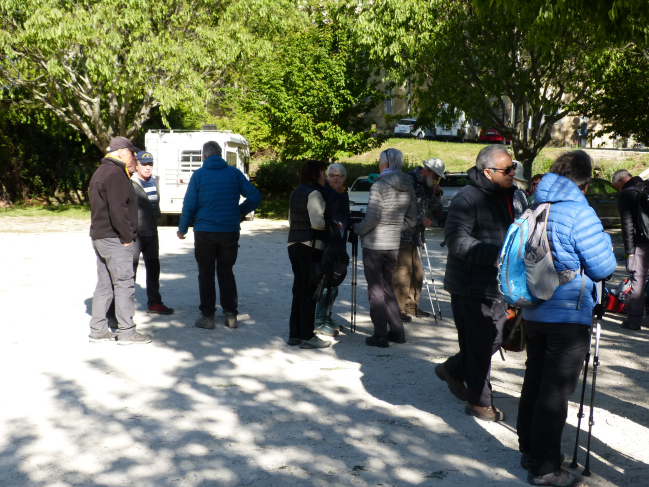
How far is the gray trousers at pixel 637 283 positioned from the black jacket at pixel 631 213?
87 millimetres

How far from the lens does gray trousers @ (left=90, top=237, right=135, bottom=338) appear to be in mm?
6578

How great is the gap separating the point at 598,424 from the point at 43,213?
76.0ft

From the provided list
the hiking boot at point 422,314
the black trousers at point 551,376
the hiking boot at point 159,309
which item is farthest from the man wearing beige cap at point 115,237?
the black trousers at point 551,376

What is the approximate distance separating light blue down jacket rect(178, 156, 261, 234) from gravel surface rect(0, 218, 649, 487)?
1174mm

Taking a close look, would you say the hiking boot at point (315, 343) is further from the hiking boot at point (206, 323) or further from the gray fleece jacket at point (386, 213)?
the hiking boot at point (206, 323)

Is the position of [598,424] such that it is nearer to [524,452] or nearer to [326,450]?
[524,452]

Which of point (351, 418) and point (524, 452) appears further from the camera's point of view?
point (351, 418)

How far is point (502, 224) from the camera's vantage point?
184 inches

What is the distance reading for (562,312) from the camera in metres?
3.58

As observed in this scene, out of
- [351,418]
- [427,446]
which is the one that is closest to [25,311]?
[351,418]

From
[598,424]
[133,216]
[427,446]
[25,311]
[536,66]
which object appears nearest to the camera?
[427,446]

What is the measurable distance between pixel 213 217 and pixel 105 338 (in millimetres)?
1652

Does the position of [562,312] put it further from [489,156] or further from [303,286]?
[303,286]

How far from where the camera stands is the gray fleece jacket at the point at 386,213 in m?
6.56
